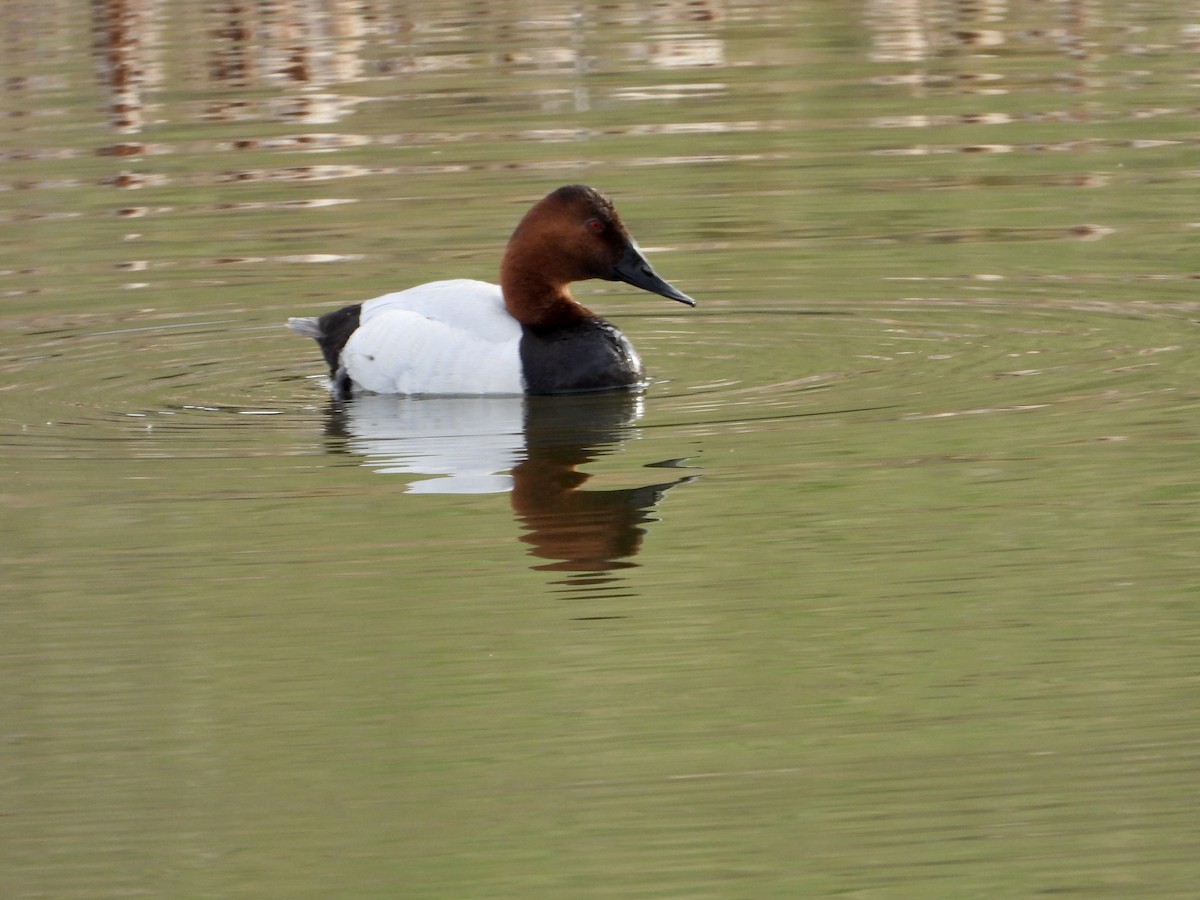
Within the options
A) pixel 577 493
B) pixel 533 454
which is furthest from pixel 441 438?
pixel 577 493

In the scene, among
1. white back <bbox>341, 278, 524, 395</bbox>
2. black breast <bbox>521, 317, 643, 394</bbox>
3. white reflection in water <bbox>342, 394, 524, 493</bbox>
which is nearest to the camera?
white reflection in water <bbox>342, 394, 524, 493</bbox>

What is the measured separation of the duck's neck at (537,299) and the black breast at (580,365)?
19 cm

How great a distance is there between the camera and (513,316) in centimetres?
1027

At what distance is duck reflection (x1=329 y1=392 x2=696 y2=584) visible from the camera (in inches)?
301

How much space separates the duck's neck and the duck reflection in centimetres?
42

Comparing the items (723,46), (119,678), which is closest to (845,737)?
(119,678)

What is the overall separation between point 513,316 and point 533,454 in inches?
59.6

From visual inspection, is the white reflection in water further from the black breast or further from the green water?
the black breast

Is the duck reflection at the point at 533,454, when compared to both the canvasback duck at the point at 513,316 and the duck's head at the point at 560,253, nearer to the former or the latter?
the canvasback duck at the point at 513,316

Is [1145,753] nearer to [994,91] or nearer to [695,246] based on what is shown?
[695,246]

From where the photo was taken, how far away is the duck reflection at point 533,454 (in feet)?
25.1

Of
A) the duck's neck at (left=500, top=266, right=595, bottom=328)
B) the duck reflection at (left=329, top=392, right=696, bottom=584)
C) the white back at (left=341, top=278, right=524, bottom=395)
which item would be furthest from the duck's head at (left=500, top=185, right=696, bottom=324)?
the duck reflection at (left=329, top=392, right=696, bottom=584)

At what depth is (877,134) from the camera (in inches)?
617

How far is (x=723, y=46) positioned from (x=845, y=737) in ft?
48.9
